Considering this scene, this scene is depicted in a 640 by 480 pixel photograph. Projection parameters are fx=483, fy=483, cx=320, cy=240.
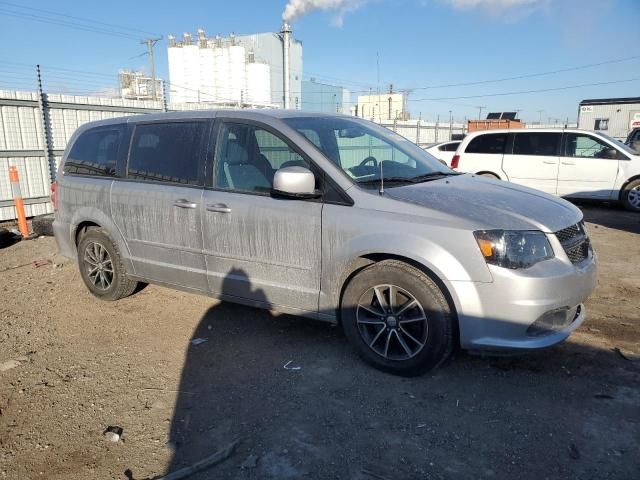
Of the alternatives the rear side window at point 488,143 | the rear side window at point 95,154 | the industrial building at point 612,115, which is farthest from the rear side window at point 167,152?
the industrial building at point 612,115

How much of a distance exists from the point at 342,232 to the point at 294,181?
0.48 metres

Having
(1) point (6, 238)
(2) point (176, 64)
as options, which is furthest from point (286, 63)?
(2) point (176, 64)

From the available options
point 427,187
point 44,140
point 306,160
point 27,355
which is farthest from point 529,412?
point 44,140

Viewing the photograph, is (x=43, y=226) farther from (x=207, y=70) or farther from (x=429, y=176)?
(x=207, y=70)

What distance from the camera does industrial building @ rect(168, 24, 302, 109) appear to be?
4234 centimetres

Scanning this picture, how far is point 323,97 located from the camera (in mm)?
55531

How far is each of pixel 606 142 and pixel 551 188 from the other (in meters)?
1.43

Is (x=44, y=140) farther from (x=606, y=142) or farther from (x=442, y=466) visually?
(x=606, y=142)

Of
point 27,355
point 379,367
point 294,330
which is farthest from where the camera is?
point 294,330

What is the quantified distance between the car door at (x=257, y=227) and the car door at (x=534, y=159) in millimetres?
8740

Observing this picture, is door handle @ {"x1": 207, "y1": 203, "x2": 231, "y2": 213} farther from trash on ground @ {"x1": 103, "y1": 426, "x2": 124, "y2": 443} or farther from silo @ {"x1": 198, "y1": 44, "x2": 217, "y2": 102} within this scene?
silo @ {"x1": 198, "y1": 44, "x2": 217, "y2": 102}

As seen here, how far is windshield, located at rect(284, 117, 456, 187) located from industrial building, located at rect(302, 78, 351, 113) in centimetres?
4688

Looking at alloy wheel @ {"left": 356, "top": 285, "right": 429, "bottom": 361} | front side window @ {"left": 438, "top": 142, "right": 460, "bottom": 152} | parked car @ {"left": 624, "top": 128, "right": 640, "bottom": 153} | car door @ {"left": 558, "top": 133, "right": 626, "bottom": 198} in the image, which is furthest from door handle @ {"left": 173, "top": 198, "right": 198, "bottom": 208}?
parked car @ {"left": 624, "top": 128, "right": 640, "bottom": 153}

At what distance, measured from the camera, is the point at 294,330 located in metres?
4.16
